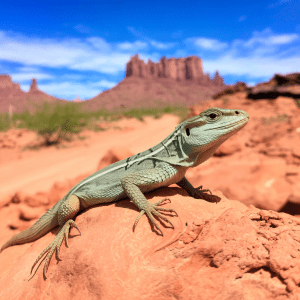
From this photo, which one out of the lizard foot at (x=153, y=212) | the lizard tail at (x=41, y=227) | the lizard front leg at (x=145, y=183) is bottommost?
the lizard tail at (x=41, y=227)

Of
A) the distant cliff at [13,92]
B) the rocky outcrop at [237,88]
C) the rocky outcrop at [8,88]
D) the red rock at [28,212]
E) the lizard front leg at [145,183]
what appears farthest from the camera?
the rocky outcrop at [8,88]

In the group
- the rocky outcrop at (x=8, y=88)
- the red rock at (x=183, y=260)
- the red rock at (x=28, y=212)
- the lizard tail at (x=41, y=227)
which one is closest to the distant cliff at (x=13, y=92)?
the rocky outcrop at (x=8, y=88)

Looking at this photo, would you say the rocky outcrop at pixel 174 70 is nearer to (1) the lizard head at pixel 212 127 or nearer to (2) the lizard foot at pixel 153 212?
(1) the lizard head at pixel 212 127

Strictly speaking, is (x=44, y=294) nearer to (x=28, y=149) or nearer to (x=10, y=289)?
(x=10, y=289)

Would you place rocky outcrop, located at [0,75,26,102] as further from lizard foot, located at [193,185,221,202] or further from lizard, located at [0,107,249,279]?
lizard foot, located at [193,185,221,202]

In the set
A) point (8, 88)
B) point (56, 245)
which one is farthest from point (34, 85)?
point (56, 245)

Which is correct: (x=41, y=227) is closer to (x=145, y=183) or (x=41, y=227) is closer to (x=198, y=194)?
(x=145, y=183)

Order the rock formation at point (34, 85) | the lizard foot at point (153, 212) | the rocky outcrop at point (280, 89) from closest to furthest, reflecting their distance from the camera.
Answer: the lizard foot at point (153, 212) < the rocky outcrop at point (280, 89) < the rock formation at point (34, 85)

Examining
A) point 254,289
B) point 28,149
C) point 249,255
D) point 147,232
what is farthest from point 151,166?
point 28,149
